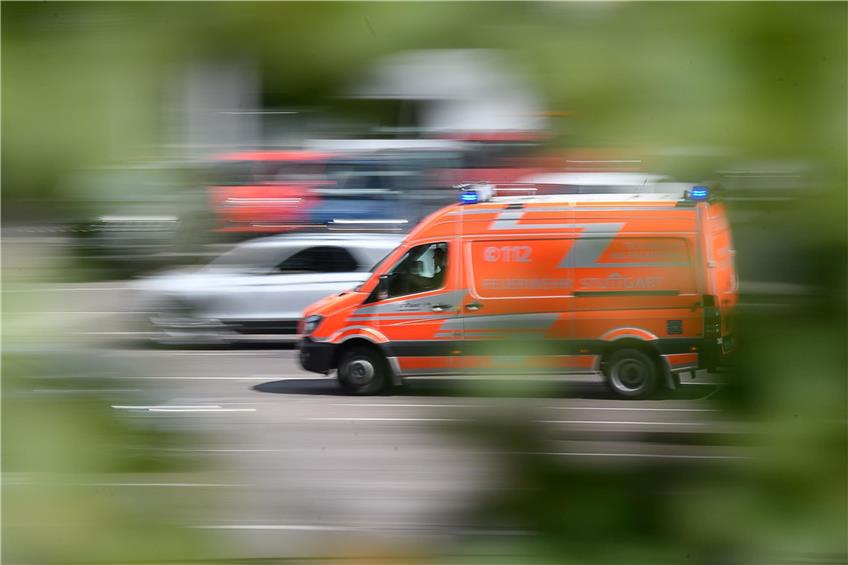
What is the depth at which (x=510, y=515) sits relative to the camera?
975 millimetres

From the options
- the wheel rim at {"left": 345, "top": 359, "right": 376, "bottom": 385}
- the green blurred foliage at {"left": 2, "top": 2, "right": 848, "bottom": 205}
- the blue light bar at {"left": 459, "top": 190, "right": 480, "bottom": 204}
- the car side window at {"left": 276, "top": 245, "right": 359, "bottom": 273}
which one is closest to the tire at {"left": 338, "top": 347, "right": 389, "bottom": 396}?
the wheel rim at {"left": 345, "top": 359, "right": 376, "bottom": 385}

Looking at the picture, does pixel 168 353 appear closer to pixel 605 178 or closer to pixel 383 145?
pixel 383 145

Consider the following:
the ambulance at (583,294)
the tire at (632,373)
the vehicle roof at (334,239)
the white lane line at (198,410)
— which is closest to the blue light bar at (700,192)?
the ambulance at (583,294)

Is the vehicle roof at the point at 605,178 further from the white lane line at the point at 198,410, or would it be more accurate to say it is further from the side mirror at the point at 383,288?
the white lane line at the point at 198,410

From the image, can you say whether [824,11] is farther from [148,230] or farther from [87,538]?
[87,538]

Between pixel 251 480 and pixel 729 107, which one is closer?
pixel 729 107

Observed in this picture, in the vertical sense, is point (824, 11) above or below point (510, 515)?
above

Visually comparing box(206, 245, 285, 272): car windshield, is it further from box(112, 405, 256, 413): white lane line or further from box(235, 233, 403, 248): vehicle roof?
box(112, 405, 256, 413): white lane line

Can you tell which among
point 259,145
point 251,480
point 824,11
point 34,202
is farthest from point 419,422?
point 824,11

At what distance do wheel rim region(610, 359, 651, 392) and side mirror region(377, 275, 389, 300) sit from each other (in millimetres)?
314

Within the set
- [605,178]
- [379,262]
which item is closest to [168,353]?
[379,262]

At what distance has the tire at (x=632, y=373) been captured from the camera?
0.90 metres

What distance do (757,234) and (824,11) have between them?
0.21 m

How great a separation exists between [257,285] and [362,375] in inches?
6.6
